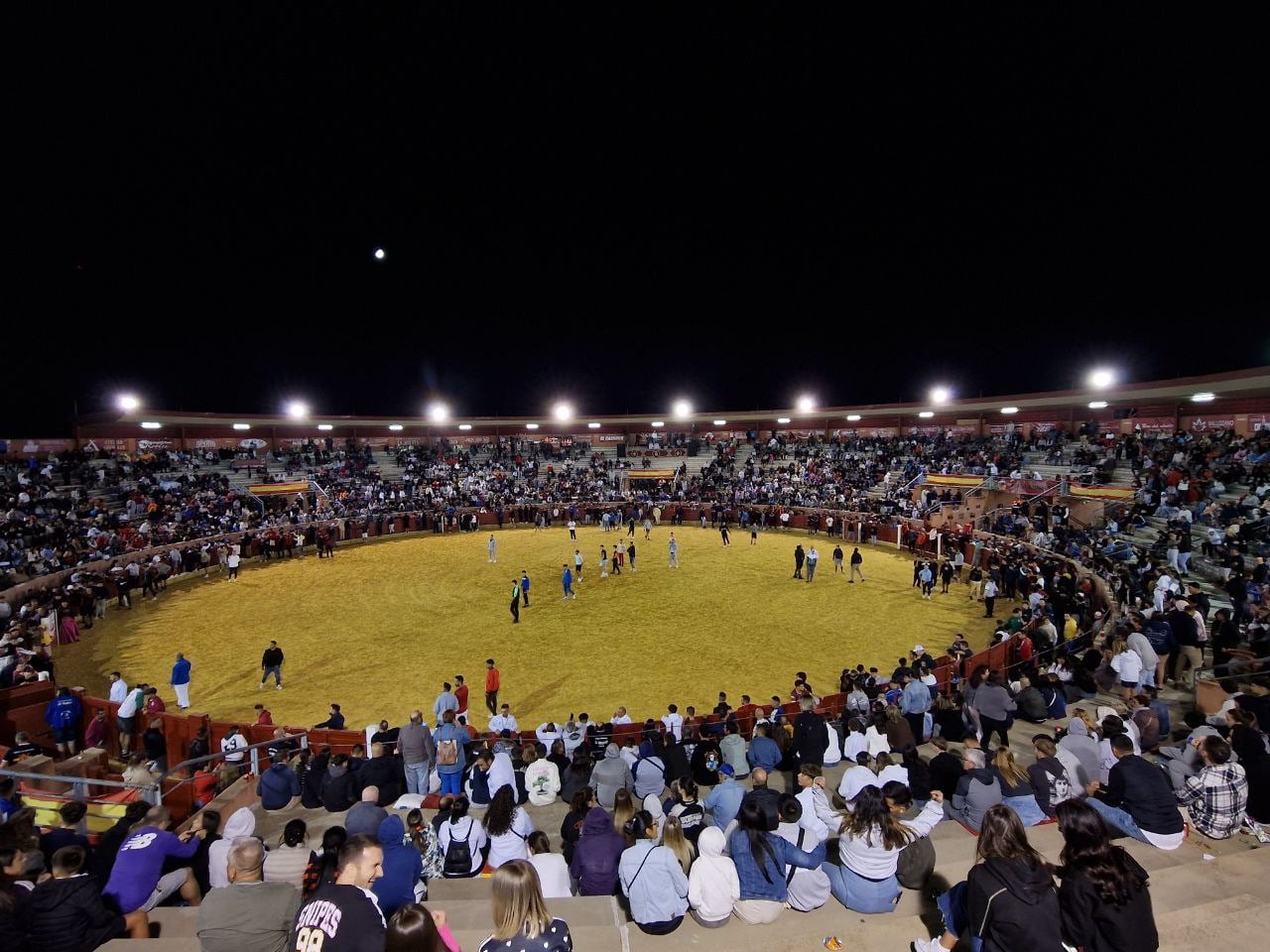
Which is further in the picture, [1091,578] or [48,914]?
[1091,578]

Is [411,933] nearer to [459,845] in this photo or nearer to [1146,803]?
[459,845]

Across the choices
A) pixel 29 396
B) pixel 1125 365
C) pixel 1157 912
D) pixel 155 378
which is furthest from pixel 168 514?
pixel 1125 365

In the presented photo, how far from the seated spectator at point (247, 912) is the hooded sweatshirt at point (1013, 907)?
424 centimetres

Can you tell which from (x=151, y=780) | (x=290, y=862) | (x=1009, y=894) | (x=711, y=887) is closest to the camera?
(x=1009, y=894)

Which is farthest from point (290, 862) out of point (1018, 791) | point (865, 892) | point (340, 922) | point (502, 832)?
point (1018, 791)

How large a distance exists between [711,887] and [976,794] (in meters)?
3.49

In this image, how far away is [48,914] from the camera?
12.2 ft

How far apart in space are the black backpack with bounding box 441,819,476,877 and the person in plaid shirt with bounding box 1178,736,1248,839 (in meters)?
6.97

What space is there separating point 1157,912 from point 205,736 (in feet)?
40.1

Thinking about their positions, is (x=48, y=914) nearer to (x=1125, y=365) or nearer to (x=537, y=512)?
(x=537, y=512)

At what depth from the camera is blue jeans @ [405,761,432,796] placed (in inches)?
316

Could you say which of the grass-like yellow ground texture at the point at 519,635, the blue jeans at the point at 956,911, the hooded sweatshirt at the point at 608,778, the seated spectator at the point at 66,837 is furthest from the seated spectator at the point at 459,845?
the grass-like yellow ground texture at the point at 519,635

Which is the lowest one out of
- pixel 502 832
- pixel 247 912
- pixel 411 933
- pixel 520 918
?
pixel 502 832

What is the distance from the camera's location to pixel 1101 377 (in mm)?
32719
